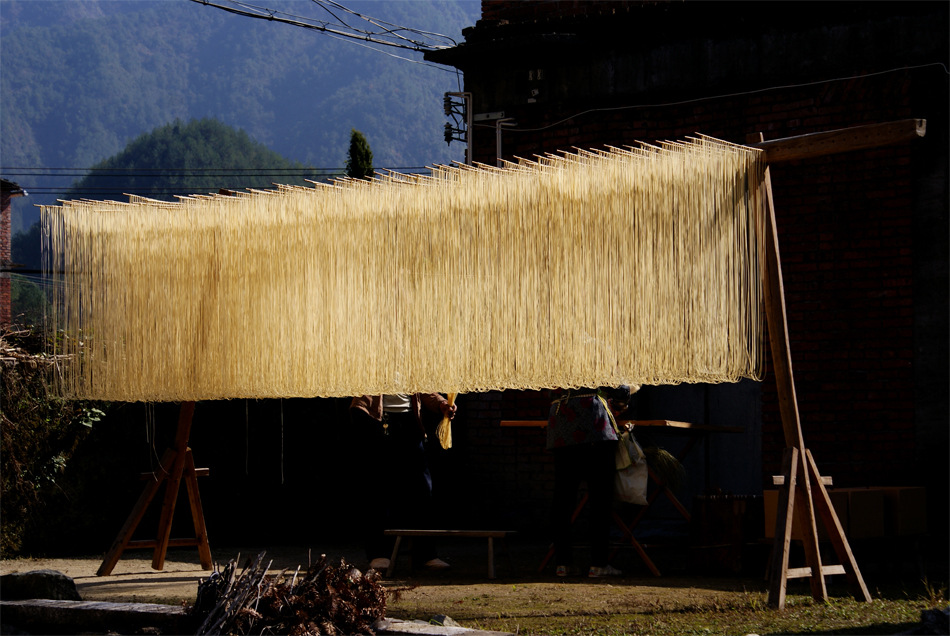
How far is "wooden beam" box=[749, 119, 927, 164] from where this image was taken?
5113 mm

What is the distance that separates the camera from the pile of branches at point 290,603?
14.8 ft

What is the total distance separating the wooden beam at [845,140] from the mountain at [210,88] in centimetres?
13949

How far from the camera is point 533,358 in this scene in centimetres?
554

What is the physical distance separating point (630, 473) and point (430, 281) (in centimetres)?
207

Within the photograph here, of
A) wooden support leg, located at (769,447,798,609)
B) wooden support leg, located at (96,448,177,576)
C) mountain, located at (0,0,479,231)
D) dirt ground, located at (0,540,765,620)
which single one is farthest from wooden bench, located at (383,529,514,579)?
mountain, located at (0,0,479,231)

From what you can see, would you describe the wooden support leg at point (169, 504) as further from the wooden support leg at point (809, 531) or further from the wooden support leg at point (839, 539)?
the wooden support leg at point (839, 539)

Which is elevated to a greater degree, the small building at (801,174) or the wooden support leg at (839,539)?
the small building at (801,174)

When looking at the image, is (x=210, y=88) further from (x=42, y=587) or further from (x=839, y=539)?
(x=839, y=539)

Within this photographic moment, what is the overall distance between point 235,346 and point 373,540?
1.67 metres

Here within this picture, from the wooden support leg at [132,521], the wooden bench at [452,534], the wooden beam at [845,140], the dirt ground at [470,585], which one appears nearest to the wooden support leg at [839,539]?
the dirt ground at [470,585]

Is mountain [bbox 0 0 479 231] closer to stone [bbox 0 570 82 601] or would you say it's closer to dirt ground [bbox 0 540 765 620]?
dirt ground [bbox 0 540 765 620]

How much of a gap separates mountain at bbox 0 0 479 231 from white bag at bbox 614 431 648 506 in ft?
454

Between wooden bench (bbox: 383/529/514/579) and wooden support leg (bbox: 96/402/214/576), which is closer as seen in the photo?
wooden bench (bbox: 383/529/514/579)

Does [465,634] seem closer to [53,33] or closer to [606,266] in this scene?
[606,266]
